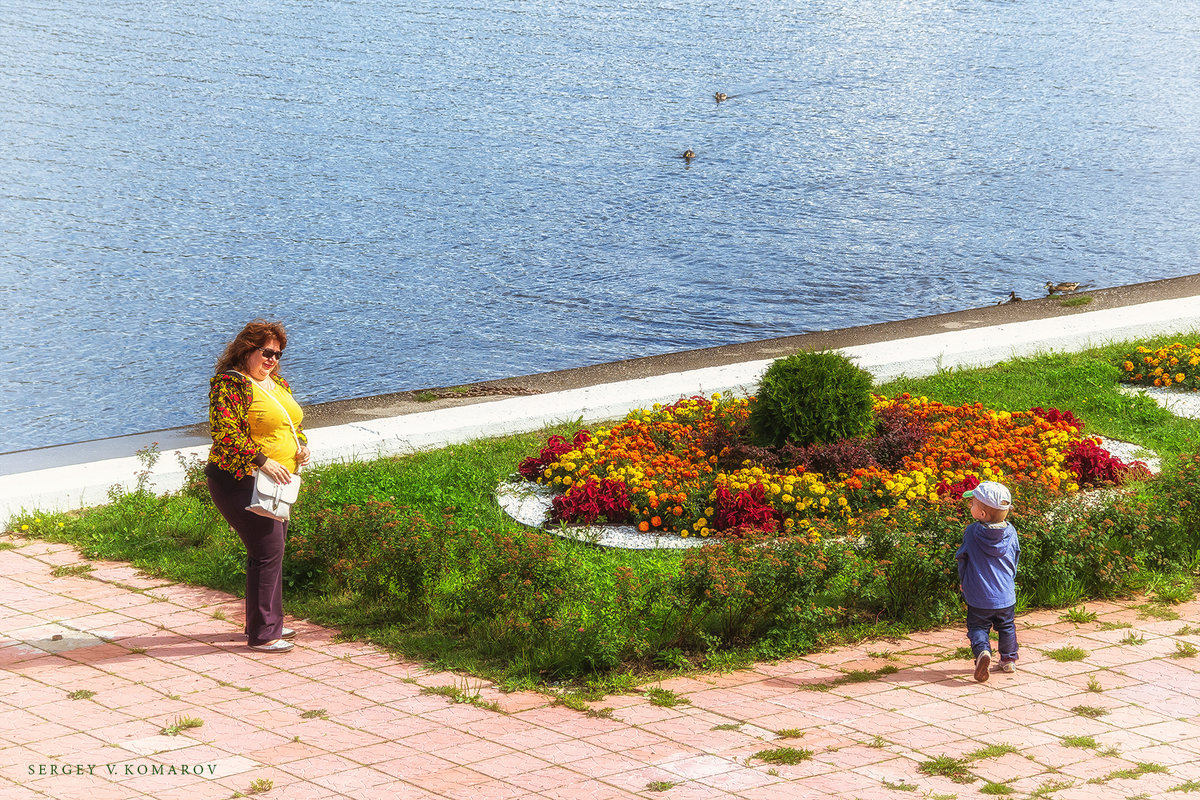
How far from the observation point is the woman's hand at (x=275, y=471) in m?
6.04

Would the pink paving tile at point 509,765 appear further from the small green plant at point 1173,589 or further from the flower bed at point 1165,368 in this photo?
the flower bed at point 1165,368

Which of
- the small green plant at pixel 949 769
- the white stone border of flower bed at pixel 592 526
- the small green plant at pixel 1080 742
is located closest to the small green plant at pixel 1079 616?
the small green plant at pixel 1080 742

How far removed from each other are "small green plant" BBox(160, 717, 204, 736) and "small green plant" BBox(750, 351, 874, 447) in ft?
15.3

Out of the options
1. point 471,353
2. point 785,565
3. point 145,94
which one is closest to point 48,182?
point 145,94

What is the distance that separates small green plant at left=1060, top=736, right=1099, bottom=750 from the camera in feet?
16.0

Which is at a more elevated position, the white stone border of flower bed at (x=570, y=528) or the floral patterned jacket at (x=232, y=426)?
the floral patterned jacket at (x=232, y=426)

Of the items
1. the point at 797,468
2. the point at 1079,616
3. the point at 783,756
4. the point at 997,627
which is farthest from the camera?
the point at 797,468

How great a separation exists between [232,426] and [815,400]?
164 inches

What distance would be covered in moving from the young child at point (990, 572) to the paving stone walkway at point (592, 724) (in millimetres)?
181

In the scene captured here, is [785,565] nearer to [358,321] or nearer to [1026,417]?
[1026,417]

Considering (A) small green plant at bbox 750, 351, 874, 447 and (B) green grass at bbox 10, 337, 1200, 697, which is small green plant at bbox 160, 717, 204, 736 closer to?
Result: (B) green grass at bbox 10, 337, 1200, 697

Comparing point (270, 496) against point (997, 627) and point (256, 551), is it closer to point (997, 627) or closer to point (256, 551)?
point (256, 551)

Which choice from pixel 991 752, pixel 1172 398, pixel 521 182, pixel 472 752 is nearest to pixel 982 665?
→ pixel 991 752

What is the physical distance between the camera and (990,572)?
582 cm
